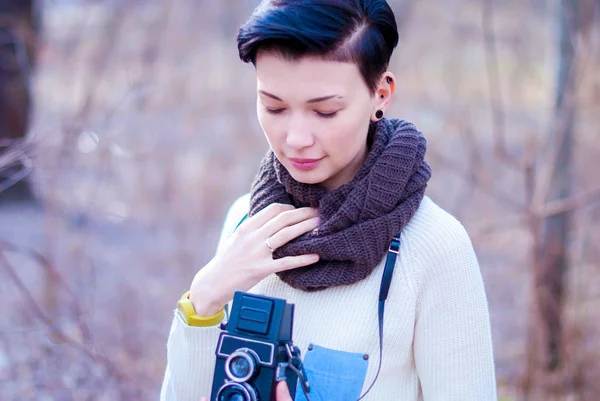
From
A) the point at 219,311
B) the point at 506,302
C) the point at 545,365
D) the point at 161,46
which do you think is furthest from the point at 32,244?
the point at 219,311

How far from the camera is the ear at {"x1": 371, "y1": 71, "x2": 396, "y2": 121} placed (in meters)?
1.63

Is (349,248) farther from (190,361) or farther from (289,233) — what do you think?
(190,361)

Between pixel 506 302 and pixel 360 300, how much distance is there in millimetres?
3186

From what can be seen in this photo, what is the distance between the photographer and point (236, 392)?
56.2 inches

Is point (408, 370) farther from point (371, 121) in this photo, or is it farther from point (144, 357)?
point (144, 357)

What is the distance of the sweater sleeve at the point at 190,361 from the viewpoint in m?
1.64

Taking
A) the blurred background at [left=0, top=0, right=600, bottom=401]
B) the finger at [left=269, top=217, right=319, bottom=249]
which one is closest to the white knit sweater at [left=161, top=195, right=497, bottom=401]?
the finger at [left=269, top=217, right=319, bottom=249]

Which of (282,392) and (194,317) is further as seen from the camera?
(194,317)

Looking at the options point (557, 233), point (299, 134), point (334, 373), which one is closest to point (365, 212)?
point (299, 134)

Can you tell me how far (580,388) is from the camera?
3445 mm

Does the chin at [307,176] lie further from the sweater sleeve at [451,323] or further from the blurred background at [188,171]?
the blurred background at [188,171]

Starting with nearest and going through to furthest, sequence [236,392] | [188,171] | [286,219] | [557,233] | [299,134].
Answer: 1. [236,392]
2. [299,134]
3. [286,219]
4. [557,233]
5. [188,171]

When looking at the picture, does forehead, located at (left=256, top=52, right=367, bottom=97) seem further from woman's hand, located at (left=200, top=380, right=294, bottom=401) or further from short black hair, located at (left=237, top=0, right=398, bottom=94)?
woman's hand, located at (left=200, top=380, right=294, bottom=401)

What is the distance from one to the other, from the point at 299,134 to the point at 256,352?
0.42 m
